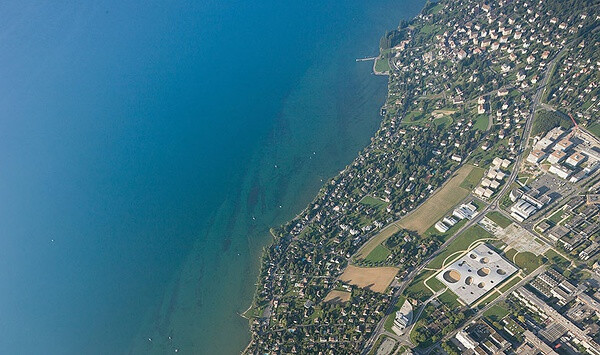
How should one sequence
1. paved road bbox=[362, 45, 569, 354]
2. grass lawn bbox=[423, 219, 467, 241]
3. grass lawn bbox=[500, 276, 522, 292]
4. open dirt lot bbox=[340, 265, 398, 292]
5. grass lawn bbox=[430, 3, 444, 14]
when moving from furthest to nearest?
grass lawn bbox=[430, 3, 444, 14] → grass lawn bbox=[423, 219, 467, 241] → open dirt lot bbox=[340, 265, 398, 292] → grass lawn bbox=[500, 276, 522, 292] → paved road bbox=[362, 45, 569, 354]

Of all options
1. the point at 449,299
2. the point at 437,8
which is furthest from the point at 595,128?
the point at 437,8

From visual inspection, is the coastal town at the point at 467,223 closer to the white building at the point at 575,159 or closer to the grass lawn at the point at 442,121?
the white building at the point at 575,159

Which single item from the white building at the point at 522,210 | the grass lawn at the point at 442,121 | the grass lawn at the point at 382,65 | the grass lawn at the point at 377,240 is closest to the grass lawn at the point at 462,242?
the white building at the point at 522,210

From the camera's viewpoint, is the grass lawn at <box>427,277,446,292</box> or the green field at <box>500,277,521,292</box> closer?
the green field at <box>500,277,521,292</box>

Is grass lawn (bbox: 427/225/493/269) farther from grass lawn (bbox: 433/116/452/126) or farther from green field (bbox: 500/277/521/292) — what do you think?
grass lawn (bbox: 433/116/452/126)

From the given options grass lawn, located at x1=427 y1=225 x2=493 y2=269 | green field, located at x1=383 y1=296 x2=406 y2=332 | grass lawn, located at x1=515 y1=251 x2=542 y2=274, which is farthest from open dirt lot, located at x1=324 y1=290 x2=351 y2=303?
grass lawn, located at x1=515 y1=251 x2=542 y2=274

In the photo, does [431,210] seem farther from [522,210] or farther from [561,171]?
A: [561,171]
